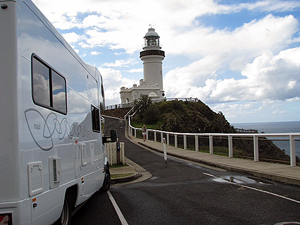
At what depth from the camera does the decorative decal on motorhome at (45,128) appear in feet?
13.6

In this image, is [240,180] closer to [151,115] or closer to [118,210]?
[118,210]

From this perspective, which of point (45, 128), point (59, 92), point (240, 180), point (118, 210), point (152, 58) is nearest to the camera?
point (45, 128)

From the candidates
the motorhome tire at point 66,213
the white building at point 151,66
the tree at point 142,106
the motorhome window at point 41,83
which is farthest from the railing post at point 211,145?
the white building at point 151,66

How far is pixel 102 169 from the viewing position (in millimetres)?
8898

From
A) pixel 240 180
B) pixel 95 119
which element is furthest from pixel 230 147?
pixel 95 119

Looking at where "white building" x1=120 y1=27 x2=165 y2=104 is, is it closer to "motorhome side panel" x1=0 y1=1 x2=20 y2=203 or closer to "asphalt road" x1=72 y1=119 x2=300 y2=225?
"asphalt road" x1=72 y1=119 x2=300 y2=225

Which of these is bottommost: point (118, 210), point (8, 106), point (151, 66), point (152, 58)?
point (118, 210)

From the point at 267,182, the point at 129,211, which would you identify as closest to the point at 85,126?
the point at 129,211

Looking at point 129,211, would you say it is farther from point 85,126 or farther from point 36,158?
point 36,158

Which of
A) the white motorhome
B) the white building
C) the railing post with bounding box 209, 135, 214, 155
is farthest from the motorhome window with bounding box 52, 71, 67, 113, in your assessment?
the white building

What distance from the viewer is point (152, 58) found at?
7444cm

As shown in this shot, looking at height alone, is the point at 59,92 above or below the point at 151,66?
below

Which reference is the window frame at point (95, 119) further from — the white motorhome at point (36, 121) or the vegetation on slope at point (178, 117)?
the vegetation on slope at point (178, 117)

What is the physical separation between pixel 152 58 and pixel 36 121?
71186 mm
